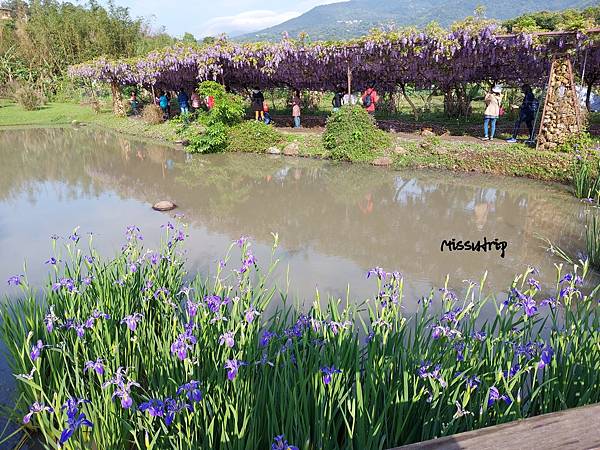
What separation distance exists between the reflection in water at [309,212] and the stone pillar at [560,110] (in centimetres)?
147

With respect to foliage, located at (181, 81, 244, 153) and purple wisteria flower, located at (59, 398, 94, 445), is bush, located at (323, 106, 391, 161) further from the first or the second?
purple wisteria flower, located at (59, 398, 94, 445)

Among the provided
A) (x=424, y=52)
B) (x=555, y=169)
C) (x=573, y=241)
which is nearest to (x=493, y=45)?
(x=424, y=52)

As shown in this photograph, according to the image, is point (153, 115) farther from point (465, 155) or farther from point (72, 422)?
point (72, 422)

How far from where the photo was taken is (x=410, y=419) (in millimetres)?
2168

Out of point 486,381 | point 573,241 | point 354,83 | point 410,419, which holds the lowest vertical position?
point 573,241

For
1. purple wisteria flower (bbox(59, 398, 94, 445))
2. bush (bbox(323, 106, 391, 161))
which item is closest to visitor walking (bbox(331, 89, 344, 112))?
bush (bbox(323, 106, 391, 161))

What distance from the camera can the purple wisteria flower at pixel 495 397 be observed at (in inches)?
73.6

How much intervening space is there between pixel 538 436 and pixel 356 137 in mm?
10882

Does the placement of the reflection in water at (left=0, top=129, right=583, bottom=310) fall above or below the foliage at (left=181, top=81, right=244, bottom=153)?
below

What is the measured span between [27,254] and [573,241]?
23.1 feet

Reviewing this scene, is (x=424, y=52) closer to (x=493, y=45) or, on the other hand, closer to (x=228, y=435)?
(x=493, y=45)

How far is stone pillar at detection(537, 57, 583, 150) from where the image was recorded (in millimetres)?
9828

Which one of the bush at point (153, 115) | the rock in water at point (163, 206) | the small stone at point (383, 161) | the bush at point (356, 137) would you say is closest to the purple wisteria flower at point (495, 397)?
the rock in water at point (163, 206)

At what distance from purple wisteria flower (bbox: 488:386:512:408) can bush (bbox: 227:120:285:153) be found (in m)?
11.7
